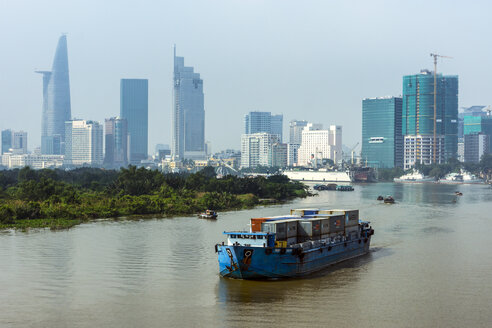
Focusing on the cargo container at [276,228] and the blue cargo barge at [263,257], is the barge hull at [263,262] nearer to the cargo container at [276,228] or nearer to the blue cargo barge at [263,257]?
the blue cargo barge at [263,257]

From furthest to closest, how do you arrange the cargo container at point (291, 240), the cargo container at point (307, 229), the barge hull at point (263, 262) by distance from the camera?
the cargo container at point (307, 229) → the cargo container at point (291, 240) → the barge hull at point (263, 262)

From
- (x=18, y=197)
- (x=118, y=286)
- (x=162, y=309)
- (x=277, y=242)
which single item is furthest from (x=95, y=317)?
(x=18, y=197)

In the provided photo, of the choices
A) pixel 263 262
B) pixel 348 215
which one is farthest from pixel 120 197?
pixel 263 262

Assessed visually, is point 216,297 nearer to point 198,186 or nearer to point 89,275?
point 89,275

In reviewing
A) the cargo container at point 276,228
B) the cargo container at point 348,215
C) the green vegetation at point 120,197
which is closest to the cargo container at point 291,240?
the cargo container at point 276,228

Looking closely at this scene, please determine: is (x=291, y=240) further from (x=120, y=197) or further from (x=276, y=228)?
(x=120, y=197)

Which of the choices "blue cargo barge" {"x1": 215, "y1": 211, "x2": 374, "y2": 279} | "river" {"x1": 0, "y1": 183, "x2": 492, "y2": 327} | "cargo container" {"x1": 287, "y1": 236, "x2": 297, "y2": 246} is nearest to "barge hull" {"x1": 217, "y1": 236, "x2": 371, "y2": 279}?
"blue cargo barge" {"x1": 215, "y1": 211, "x2": 374, "y2": 279}
